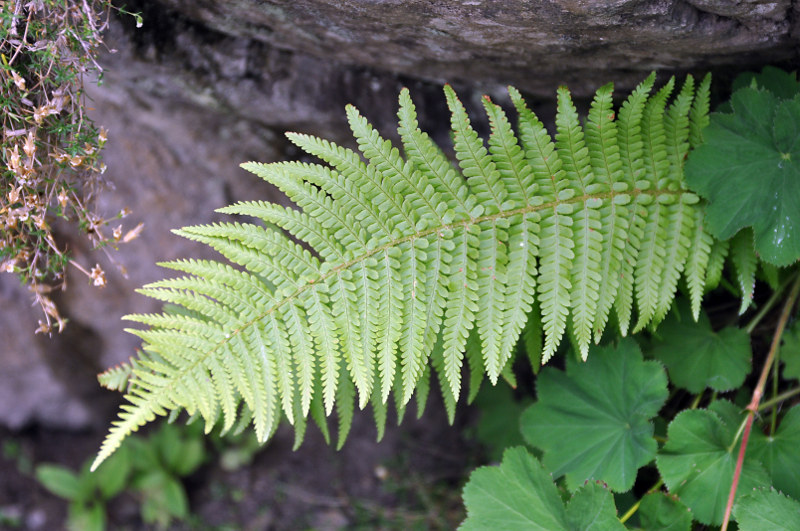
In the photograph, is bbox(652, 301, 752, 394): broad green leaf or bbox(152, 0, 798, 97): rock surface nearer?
bbox(152, 0, 798, 97): rock surface

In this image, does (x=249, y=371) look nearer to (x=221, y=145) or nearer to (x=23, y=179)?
(x=23, y=179)

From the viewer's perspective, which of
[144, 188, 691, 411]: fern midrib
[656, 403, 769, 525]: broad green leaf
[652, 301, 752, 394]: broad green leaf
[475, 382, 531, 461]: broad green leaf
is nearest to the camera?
[144, 188, 691, 411]: fern midrib

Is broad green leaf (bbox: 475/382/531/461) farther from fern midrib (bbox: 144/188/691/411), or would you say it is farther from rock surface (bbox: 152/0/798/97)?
rock surface (bbox: 152/0/798/97)

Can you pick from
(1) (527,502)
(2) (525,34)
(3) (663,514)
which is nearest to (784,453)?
(3) (663,514)

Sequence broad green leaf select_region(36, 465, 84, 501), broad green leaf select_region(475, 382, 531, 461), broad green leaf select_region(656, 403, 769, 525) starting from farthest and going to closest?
broad green leaf select_region(36, 465, 84, 501) < broad green leaf select_region(475, 382, 531, 461) < broad green leaf select_region(656, 403, 769, 525)

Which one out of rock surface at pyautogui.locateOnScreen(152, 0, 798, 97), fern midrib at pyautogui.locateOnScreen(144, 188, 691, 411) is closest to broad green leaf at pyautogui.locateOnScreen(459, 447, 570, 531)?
fern midrib at pyautogui.locateOnScreen(144, 188, 691, 411)

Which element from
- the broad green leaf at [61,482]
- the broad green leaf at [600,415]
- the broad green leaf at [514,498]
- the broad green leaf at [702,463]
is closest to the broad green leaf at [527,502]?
the broad green leaf at [514,498]
